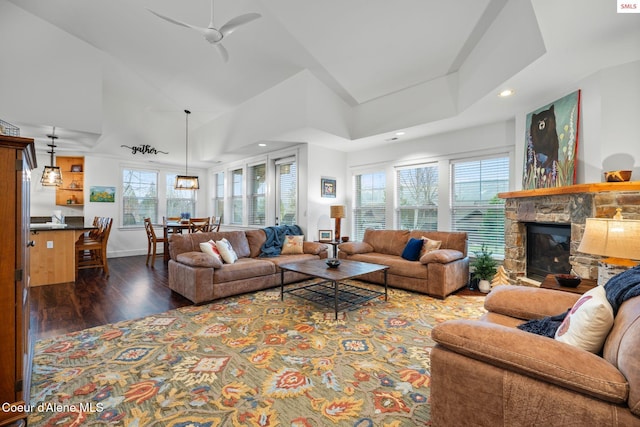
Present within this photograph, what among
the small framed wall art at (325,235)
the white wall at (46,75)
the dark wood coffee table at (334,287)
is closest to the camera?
the dark wood coffee table at (334,287)

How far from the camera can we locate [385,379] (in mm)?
2039

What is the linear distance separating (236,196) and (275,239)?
3.24m

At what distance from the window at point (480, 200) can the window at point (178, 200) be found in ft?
24.4

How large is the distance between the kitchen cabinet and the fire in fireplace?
30.7 ft

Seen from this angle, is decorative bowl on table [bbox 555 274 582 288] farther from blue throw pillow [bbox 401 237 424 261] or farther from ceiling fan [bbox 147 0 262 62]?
ceiling fan [bbox 147 0 262 62]

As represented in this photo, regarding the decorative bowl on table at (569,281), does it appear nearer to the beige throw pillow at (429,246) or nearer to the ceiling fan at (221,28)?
the beige throw pillow at (429,246)

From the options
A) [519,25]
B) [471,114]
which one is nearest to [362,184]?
[471,114]

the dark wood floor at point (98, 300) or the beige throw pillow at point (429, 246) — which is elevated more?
the beige throw pillow at point (429, 246)

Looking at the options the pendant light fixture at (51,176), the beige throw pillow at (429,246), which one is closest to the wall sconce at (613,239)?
the beige throw pillow at (429,246)

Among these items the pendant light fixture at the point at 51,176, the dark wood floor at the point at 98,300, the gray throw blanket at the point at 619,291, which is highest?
the pendant light fixture at the point at 51,176

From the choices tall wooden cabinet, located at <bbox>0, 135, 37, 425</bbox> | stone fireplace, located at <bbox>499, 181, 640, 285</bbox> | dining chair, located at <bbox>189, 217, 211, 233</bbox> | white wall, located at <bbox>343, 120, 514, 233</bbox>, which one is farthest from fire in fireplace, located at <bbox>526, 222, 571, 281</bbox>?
dining chair, located at <bbox>189, 217, 211, 233</bbox>

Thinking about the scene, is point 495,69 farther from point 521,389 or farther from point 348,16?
point 521,389

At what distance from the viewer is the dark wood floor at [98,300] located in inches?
122

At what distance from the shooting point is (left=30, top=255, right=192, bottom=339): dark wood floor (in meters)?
3.10
